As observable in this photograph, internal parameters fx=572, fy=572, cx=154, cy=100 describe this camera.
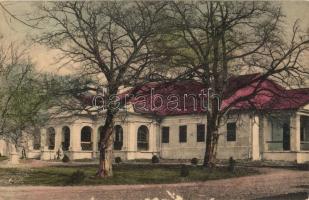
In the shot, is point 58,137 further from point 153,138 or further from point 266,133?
point 266,133

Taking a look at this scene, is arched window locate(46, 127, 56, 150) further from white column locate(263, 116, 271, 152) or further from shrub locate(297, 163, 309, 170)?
white column locate(263, 116, 271, 152)

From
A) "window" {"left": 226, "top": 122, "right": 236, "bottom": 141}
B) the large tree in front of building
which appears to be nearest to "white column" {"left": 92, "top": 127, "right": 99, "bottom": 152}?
the large tree in front of building

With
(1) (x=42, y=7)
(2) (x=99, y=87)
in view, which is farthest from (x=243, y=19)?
(1) (x=42, y=7)

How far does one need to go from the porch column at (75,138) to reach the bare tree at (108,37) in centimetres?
140

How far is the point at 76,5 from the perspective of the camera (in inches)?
551

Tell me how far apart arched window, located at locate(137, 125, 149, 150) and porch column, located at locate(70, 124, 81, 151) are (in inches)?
211

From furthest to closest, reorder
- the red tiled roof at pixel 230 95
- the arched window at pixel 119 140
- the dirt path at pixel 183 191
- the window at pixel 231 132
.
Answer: the window at pixel 231 132, the arched window at pixel 119 140, the red tiled roof at pixel 230 95, the dirt path at pixel 183 191

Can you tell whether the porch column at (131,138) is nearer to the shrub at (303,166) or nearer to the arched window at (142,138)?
the arched window at (142,138)

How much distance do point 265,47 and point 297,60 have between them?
1.06 m

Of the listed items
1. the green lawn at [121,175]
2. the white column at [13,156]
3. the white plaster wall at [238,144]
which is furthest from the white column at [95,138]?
the white plaster wall at [238,144]

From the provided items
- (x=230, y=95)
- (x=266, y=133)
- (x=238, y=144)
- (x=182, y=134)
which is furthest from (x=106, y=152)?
(x=182, y=134)

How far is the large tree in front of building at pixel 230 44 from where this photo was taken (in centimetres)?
1508

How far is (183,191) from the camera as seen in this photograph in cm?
1377

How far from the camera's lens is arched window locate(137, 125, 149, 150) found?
73.5 feet
